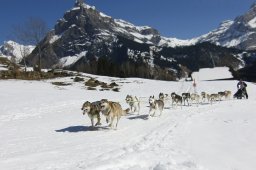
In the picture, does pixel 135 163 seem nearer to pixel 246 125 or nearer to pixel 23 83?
pixel 246 125

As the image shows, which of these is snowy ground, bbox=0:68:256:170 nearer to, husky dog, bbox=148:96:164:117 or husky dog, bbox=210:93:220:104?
husky dog, bbox=148:96:164:117

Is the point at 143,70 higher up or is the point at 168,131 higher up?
the point at 143,70

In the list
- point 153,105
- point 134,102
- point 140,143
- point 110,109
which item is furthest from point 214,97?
point 140,143

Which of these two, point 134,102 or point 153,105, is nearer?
point 153,105

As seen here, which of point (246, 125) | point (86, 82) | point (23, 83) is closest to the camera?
point (246, 125)

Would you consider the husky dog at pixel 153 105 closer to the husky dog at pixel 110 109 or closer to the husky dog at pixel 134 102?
the husky dog at pixel 134 102

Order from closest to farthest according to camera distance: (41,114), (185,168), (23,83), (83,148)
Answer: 1. (185,168)
2. (83,148)
3. (41,114)
4. (23,83)

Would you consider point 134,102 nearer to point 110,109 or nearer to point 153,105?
point 153,105

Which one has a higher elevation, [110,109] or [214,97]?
[214,97]

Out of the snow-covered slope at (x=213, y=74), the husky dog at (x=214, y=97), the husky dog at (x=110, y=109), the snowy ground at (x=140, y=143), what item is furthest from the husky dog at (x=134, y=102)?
the snow-covered slope at (x=213, y=74)

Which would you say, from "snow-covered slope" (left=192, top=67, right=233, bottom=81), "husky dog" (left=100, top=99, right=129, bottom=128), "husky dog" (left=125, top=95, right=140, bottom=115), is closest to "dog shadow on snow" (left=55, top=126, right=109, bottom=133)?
"husky dog" (left=100, top=99, right=129, bottom=128)

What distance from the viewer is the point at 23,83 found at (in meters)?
49.1

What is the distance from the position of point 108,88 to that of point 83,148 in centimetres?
3867

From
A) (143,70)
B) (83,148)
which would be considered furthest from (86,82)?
(143,70)
